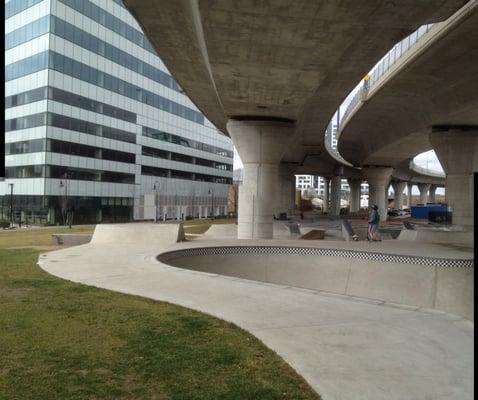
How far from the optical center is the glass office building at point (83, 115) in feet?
157

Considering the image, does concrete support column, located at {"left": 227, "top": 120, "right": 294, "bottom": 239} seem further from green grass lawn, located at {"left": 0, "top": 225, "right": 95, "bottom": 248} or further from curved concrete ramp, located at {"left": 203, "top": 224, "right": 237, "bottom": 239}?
green grass lawn, located at {"left": 0, "top": 225, "right": 95, "bottom": 248}

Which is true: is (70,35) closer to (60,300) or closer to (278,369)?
(60,300)

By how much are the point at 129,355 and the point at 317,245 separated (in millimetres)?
13867

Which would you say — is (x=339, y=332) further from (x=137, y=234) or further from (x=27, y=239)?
(x=27, y=239)

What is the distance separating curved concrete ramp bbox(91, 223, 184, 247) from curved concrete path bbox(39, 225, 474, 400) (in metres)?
8.36

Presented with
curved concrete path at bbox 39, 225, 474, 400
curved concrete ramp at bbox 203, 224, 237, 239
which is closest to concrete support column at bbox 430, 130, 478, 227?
Result: curved concrete ramp at bbox 203, 224, 237, 239

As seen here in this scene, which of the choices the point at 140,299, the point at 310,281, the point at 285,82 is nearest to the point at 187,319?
the point at 140,299

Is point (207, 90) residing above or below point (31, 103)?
below

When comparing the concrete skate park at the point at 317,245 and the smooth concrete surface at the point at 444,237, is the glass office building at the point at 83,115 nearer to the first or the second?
the concrete skate park at the point at 317,245

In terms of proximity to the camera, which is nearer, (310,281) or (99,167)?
(310,281)

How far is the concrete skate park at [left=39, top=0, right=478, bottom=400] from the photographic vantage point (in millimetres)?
6078

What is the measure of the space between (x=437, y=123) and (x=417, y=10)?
805 inches

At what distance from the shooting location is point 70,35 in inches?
1923

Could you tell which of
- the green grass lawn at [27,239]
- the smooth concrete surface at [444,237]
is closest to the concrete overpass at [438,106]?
the smooth concrete surface at [444,237]
